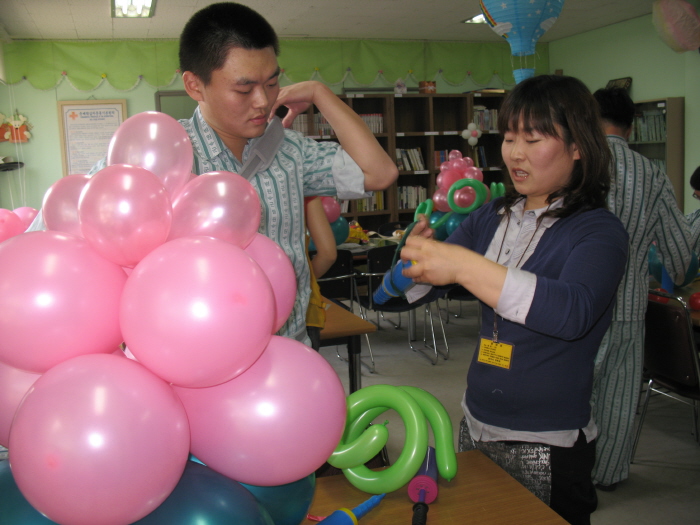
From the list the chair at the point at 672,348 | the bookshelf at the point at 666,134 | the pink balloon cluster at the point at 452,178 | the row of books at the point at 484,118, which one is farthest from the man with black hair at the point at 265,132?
the row of books at the point at 484,118

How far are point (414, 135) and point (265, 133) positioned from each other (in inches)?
250

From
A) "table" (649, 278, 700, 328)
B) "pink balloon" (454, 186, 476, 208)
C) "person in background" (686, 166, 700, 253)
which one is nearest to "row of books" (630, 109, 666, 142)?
"person in background" (686, 166, 700, 253)

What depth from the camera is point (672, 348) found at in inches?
94.8

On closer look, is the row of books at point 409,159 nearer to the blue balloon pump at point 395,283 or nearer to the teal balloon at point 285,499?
the blue balloon pump at point 395,283

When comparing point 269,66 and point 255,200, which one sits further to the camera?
point 269,66

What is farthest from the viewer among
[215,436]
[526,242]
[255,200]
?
[526,242]

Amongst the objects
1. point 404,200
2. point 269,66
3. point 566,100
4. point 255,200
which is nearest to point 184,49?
point 269,66

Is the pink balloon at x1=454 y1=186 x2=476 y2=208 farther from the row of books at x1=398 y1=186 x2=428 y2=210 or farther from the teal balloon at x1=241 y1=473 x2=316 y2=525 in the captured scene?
the row of books at x1=398 y1=186 x2=428 y2=210

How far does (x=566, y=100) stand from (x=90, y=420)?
3.47 feet

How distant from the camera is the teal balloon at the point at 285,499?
0.78 meters

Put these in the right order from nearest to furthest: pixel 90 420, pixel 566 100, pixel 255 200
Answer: pixel 90 420, pixel 255 200, pixel 566 100

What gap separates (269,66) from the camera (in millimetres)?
1214

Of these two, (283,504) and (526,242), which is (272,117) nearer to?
(526,242)

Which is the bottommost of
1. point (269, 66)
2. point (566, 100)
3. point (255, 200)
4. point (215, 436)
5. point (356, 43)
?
point (215, 436)
